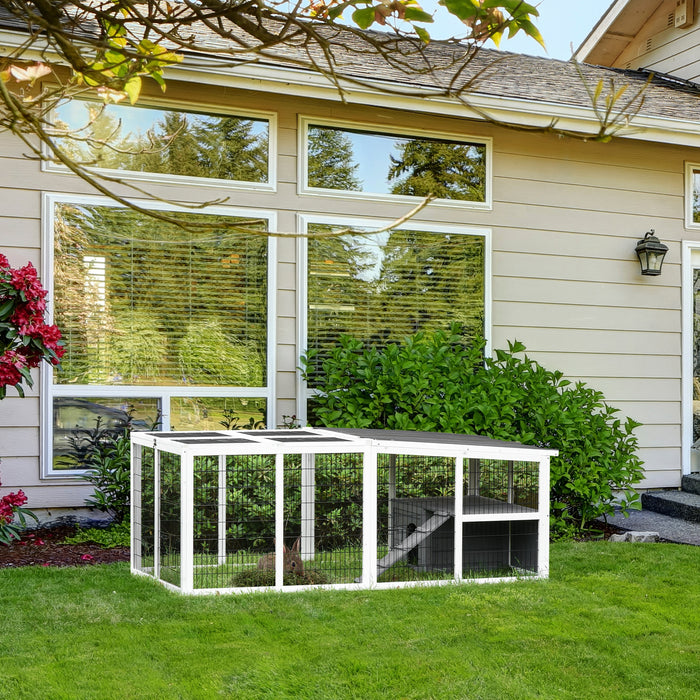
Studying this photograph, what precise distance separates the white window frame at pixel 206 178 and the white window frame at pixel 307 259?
0.41 metres

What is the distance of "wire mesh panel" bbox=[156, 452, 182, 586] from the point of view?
Answer: 4438 millimetres

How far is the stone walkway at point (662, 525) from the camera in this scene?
6.25m

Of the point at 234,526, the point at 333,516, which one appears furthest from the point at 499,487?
the point at 234,526

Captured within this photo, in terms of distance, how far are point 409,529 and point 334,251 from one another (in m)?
2.64

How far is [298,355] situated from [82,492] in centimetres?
187

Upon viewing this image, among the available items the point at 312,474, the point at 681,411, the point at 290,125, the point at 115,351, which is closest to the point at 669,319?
the point at 681,411

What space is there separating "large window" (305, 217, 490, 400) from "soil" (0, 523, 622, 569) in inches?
86.3

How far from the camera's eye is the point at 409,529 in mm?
4809

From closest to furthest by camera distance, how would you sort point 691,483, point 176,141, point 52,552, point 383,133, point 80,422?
point 52,552 < point 80,422 < point 176,141 < point 383,133 < point 691,483

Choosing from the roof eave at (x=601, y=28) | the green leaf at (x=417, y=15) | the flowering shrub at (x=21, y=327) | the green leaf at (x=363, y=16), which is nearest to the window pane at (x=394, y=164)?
the flowering shrub at (x=21, y=327)

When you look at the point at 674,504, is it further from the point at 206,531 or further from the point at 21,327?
the point at 21,327

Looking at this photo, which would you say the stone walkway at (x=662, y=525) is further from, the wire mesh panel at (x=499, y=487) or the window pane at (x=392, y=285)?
the window pane at (x=392, y=285)

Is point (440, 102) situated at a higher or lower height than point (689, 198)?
higher

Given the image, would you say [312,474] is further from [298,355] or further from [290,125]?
[290,125]
